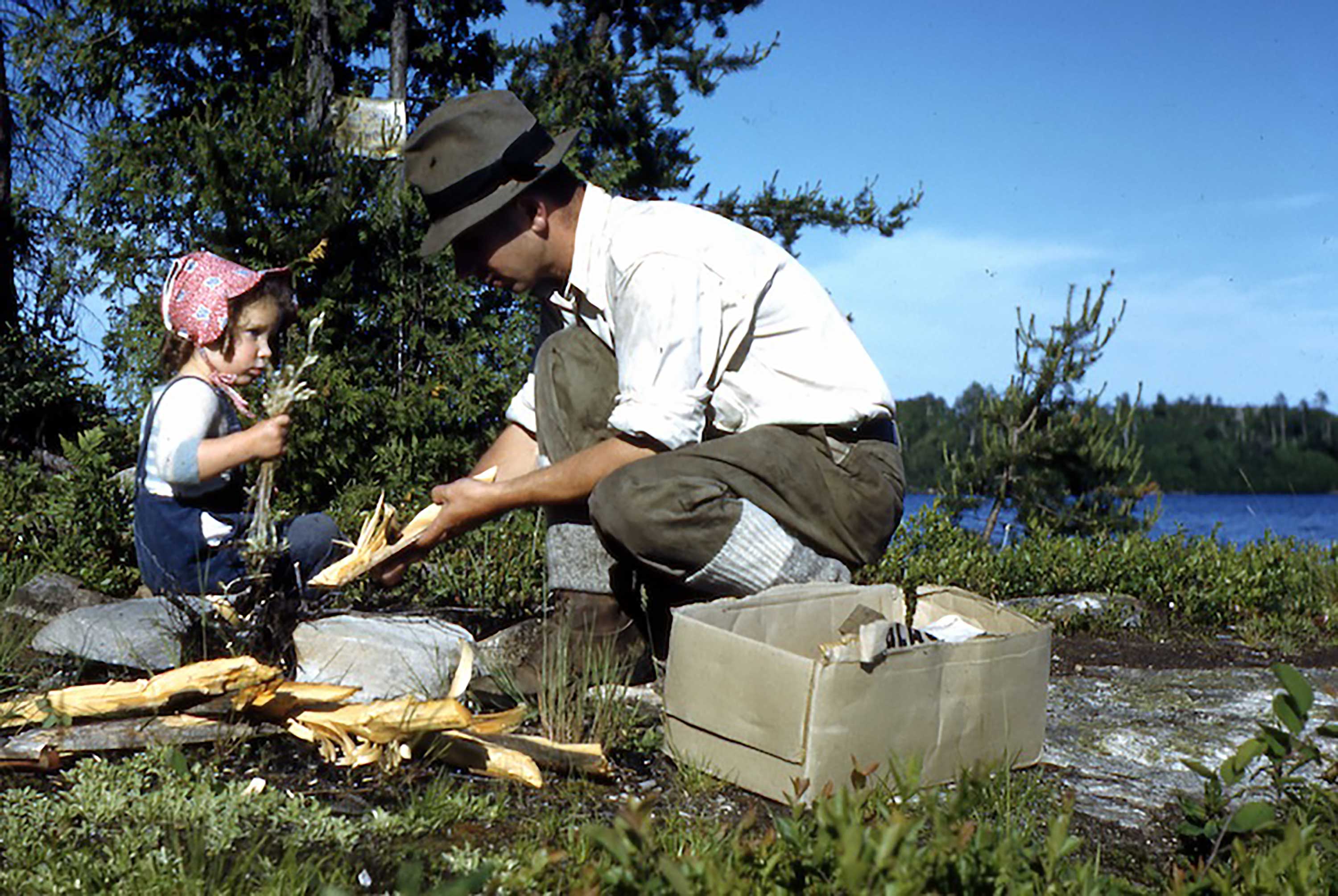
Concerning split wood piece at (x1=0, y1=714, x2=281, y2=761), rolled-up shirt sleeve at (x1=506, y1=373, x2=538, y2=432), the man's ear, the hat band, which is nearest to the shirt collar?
the man's ear

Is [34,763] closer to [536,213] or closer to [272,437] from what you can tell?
[272,437]

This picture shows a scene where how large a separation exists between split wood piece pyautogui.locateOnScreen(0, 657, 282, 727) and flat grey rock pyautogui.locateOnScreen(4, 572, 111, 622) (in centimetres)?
186

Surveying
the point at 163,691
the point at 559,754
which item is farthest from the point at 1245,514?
the point at 163,691

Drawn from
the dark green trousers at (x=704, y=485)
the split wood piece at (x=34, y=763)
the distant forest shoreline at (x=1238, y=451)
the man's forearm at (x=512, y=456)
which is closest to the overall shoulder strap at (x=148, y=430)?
the man's forearm at (x=512, y=456)

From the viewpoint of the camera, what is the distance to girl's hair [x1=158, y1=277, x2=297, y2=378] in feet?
13.7

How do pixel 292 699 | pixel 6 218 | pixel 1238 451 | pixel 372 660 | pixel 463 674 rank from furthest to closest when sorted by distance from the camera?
pixel 1238 451 < pixel 6 218 < pixel 372 660 < pixel 463 674 < pixel 292 699

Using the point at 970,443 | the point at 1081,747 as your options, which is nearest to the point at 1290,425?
the point at 970,443

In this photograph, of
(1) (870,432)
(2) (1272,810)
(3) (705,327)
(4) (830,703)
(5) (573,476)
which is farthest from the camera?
(1) (870,432)

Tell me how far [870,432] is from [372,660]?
1.65 metres

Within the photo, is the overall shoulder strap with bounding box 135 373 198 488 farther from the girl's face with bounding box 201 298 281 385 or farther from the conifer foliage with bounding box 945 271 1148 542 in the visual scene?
the conifer foliage with bounding box 945 271 1148 542

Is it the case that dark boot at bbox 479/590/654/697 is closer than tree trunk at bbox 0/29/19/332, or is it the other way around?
dark boot at bbox 479/590/654/697

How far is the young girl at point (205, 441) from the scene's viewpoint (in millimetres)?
3854

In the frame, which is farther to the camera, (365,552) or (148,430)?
(148,430)

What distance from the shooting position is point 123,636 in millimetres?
3164
